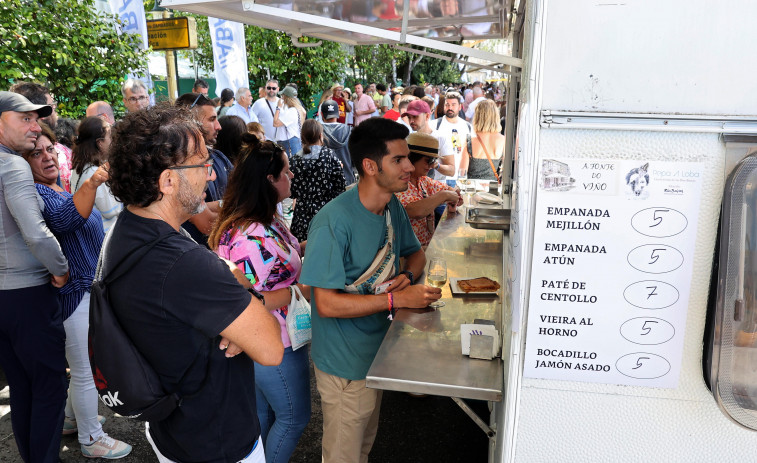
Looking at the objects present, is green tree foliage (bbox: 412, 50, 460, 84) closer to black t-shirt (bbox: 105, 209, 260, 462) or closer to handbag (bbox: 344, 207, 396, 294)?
handbag (bbox: 344, 207, 396, 294)

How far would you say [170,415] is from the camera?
5.76 ft

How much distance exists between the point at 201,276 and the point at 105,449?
8.01 ft

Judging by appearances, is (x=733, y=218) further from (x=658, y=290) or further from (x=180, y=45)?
(x=180, y=45)

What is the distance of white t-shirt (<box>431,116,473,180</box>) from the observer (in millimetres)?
6969

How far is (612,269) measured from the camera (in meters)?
1.38

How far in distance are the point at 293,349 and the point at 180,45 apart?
8.64m

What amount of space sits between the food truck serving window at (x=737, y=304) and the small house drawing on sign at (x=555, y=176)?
360 mm

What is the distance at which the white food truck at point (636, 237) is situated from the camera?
1261 millimetres

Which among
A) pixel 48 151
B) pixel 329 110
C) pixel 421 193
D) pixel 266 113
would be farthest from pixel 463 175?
pixel 48 151

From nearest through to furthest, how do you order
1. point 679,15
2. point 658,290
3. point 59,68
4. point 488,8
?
point 679,15, point 658,290, point 488,8, point 59,68

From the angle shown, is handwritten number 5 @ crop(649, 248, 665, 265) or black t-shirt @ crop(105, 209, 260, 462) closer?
handwritten number 5 @ crop(649, 248, 665, 265)

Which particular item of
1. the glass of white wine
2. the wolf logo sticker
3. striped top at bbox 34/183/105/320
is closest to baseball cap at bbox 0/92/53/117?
striped top at bbox 34/183/105/320

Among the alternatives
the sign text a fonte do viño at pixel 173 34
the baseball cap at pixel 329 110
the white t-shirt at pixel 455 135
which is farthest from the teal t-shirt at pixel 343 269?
the sign text a fonte do viño at pixel 173 34

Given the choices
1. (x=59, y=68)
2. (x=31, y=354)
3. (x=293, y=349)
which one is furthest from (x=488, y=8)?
(x=59, y=68)
